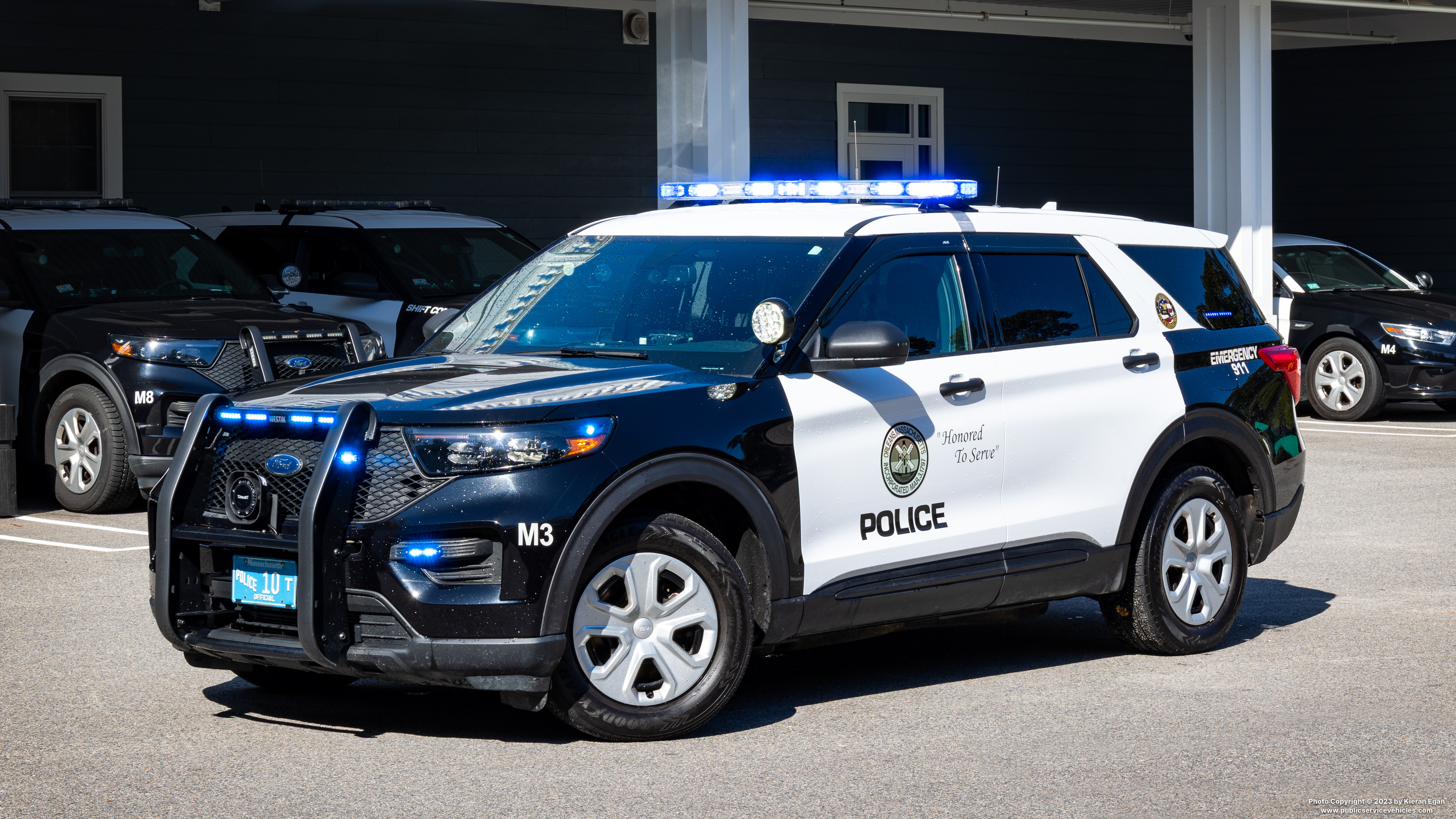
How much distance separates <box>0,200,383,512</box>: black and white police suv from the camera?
35.9 ft

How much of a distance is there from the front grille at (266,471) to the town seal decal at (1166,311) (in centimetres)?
348

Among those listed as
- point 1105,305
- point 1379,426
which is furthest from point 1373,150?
point 1105,305

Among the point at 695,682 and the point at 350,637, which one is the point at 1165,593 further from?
the point at 350,637

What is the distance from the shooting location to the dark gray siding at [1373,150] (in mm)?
23859

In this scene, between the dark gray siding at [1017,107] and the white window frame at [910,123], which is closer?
the dark gray siding at [1017,107]

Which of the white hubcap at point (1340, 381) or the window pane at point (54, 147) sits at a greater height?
the window pane at point (54, 147)

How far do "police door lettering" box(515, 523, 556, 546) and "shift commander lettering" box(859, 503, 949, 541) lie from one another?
121 cm

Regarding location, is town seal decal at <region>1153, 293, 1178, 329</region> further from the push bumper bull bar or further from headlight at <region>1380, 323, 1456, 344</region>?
headlight at <region>1380, 323, 1456, 344</region>

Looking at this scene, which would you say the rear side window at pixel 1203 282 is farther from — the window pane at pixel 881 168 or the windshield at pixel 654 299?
the window pane at pixel 881 168

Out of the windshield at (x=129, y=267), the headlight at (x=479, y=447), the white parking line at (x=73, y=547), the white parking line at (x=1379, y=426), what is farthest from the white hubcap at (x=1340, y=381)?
the headlight at (x=479, y=447)

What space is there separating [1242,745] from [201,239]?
30.5 ft

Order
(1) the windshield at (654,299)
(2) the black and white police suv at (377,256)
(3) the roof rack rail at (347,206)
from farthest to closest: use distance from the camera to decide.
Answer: (3) the roof rack rail at (347,206) → (2) the black and white police suv at (377,256) → (1) the windshield at (654,299)

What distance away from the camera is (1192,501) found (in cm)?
727

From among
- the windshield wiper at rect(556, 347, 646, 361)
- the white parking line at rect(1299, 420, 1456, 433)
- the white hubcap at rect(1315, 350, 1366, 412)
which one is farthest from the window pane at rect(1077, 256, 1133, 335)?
the white hubcap at rect(1315, 350, 1366, 412)
